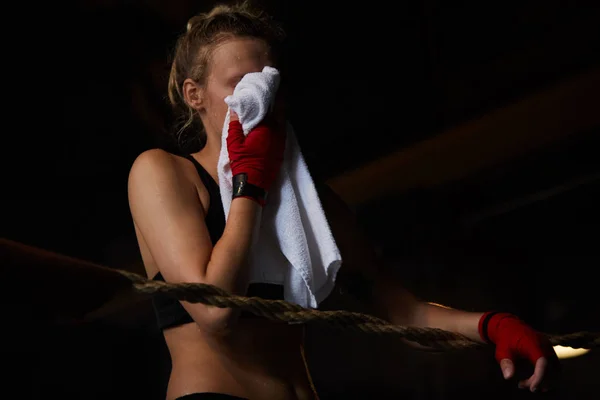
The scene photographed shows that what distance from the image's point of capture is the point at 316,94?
215 cm

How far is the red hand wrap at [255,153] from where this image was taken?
95cm

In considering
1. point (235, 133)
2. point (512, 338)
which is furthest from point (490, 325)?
point (235, 133)

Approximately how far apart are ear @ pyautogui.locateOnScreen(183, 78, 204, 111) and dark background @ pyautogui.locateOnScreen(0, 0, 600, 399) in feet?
3.11

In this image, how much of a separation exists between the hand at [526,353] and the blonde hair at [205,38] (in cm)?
49

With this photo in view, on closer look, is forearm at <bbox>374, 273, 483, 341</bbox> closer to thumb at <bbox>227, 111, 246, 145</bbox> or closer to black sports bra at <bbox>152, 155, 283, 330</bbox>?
black sports bra at <bbox>152, 155, 283, 330</bbox>

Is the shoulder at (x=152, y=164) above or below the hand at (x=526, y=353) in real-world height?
above

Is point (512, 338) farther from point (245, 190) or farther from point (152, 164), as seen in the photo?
point (152, 164)

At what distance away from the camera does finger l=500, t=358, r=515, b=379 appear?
92 centimetres

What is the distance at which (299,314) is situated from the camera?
76 cm

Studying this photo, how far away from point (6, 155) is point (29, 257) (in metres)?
1.59

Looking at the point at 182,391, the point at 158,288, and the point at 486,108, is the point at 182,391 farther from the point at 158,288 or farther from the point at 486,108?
the point at 486,108

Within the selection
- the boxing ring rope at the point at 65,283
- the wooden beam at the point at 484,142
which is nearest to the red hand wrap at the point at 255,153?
the boxing ring rope at the point at 65,283

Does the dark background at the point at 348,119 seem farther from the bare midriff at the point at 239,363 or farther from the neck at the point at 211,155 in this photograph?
the bare midriff at the point at 239,363

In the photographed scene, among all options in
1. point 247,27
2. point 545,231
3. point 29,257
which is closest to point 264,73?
point 247,27
